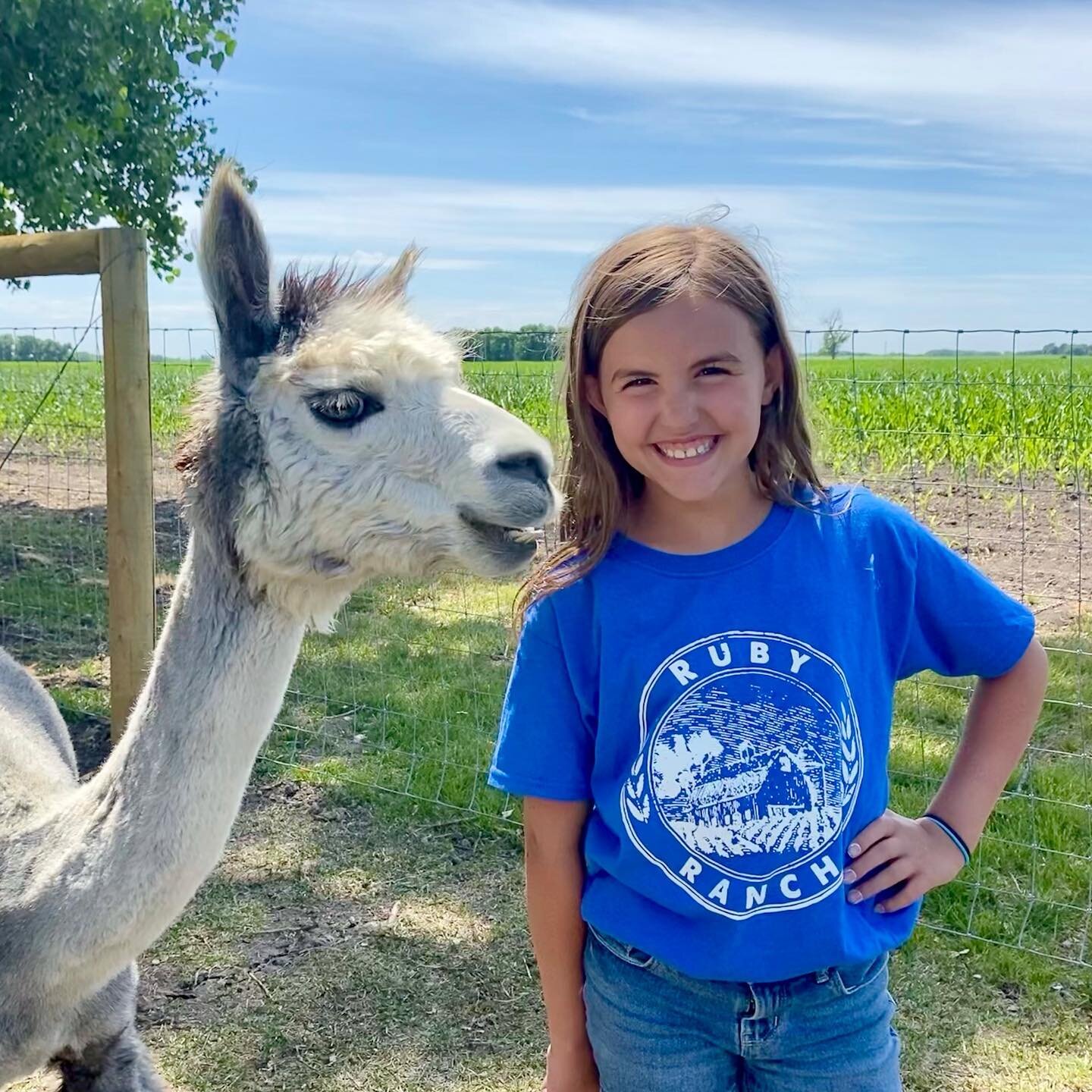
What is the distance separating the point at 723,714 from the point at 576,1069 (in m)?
0.62

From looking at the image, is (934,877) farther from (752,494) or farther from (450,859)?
(450,859)

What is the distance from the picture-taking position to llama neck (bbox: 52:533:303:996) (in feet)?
6.35

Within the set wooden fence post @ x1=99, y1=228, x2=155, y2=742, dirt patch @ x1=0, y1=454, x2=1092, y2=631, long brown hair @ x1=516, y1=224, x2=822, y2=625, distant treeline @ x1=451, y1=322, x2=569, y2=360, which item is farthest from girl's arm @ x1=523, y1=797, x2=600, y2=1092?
dirt patch @ x1=0, y1=454, x2=1092, y2=631

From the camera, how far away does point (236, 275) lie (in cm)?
196

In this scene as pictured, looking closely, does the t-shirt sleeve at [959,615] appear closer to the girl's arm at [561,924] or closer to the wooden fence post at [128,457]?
the girl's arm at [561,924]

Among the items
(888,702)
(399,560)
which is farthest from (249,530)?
(888,702)

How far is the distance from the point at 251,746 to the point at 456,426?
665 mm

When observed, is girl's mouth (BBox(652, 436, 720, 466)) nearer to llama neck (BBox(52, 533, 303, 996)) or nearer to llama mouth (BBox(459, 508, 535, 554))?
llama mouth (BBox(459, 508, 535, 554))

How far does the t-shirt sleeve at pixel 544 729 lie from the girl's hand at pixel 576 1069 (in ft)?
1.32

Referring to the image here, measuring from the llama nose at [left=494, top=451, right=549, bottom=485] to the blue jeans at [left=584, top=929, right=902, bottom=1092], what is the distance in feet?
2.37

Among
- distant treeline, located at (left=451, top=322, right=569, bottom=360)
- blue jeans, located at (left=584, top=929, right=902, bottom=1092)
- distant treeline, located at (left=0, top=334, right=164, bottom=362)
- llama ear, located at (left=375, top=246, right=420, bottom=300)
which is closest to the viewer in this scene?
blue jeans, located at (left=584, top=929, right=902, bottom=1092)

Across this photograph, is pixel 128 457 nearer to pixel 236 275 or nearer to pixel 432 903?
pixel 432 903

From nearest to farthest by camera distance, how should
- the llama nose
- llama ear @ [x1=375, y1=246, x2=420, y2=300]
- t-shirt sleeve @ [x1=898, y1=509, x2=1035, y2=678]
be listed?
1. t-shirt sleeve @ [x1=898, y1=509, x2=1035, y2=678]
2. the llama nose
3. llama ear @ [x1=375, y1=246, x2=420, y2=300]

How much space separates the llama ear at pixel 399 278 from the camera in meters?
2.22
